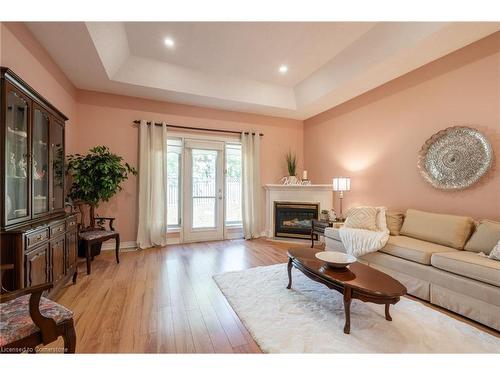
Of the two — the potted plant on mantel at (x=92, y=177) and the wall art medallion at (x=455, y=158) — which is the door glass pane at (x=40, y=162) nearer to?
the potted plant on mantel at (x=92, y=177)

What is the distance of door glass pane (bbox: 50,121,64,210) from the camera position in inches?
99.4

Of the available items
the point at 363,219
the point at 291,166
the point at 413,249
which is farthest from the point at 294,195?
the point at 413,249

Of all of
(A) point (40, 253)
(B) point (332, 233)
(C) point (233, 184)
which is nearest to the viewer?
(A) point (40, 253)

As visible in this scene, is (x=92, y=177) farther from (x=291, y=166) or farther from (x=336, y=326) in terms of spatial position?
(x=291, y=166)

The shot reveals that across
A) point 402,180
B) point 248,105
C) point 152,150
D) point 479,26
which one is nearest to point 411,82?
point 479,26

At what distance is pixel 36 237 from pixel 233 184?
3592 millimetres

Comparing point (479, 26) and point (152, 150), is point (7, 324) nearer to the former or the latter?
point (152, 150)

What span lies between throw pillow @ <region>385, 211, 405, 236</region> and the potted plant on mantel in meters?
4.18

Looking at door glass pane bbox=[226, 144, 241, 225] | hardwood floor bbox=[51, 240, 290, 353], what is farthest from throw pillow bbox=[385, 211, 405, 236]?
door glass pane bbox=[226, 144, 241, 225]

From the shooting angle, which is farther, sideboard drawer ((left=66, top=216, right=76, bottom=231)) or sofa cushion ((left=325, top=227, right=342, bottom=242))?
sofa cushion ((left=325, top=227, right=342, bottom=242))

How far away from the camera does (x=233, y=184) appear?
519 cm

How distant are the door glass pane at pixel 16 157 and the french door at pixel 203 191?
2.83 metres

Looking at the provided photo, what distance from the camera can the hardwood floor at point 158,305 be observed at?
173 cm

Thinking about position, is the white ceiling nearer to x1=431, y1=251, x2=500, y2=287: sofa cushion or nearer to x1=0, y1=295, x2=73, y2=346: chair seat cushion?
x1=431, y1=251, x2=500, y2=287: sofa cushion
